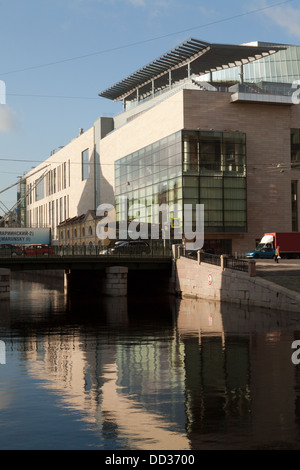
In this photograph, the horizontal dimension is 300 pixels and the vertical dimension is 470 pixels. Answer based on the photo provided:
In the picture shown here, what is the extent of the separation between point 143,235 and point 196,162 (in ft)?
60.8

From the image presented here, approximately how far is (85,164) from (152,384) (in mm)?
119070

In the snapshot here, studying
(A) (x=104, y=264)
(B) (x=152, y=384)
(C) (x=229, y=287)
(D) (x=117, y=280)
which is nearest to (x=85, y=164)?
(D) (x=117, y=280)

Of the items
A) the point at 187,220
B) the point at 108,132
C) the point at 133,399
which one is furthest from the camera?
the point at 108,132

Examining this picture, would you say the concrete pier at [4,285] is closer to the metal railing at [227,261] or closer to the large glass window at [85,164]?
the metal railing at [227,261]

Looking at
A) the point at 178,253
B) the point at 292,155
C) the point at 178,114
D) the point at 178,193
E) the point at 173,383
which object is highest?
the point at 178,114

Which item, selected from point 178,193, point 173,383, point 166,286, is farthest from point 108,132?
point 173,383

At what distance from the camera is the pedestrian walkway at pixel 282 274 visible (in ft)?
Answer: 161

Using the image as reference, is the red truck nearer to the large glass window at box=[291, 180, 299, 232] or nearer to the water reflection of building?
the large glass window at box=[291, 180, 299, 232]

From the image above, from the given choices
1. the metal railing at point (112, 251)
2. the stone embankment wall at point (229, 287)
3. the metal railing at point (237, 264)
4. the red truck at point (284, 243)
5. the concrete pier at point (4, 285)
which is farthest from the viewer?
the red truck at point (284, 243)

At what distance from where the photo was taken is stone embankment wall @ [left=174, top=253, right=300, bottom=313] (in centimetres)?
4509

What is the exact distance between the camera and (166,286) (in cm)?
6994

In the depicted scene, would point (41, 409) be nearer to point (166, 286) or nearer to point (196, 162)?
point (166, 286)

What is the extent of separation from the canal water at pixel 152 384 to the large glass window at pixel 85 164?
95492 mm

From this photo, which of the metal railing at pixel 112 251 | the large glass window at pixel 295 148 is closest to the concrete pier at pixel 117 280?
the metal railing at pixel 112 251
